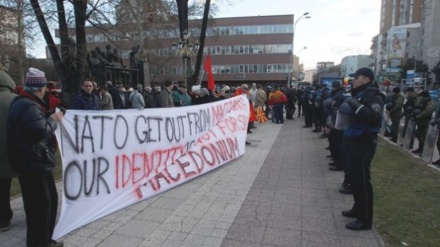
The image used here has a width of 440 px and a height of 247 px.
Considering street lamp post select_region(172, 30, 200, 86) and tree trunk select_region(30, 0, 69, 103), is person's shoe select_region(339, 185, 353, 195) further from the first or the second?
street lamp post select_region(172, 30, 200, 86)

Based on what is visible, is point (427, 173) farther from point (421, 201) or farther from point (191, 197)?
point (191, 197)

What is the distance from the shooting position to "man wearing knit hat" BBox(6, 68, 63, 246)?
322 cm

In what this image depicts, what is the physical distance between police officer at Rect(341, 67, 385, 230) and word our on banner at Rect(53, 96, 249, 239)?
289 cm

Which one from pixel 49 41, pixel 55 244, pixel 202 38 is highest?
pixel 202 38

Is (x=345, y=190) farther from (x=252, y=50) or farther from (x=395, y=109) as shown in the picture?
(x=252, y=50)

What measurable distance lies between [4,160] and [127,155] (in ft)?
4.87

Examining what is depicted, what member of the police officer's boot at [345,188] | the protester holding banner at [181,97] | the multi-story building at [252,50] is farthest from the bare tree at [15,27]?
the multi-story building at [252,50]

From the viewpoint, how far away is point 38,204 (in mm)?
3416

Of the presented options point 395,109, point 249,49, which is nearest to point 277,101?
point 395,109

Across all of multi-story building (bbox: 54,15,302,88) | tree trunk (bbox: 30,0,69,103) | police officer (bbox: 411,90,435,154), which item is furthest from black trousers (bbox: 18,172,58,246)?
multi-story building (bbox: 54,15,302,88)

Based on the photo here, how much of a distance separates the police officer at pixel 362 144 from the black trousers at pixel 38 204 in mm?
3473

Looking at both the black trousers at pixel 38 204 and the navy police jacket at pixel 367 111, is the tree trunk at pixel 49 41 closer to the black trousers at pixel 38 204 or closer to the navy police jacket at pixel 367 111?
the black trousers at pixel 38 204

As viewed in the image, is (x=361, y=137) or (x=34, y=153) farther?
(x=361, y=137)

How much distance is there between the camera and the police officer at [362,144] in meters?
4.09
